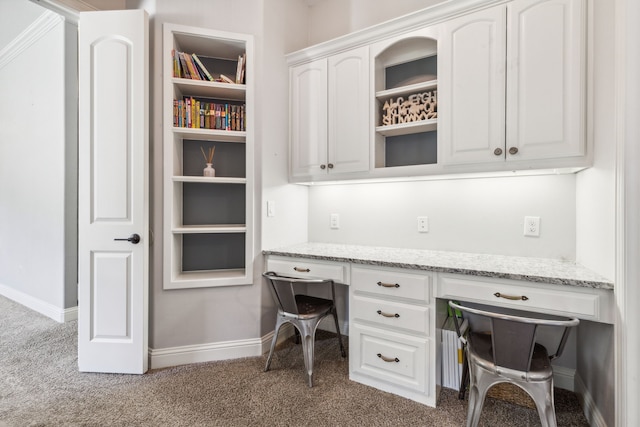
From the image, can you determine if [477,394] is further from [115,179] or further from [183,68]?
[183,68]

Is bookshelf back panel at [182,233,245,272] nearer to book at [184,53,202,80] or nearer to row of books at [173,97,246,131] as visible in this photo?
row of books at [173,97,246,131]

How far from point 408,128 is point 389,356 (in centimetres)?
150

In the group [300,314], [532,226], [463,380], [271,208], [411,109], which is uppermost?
[411,109]

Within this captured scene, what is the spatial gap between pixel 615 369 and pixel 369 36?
2.30 meters

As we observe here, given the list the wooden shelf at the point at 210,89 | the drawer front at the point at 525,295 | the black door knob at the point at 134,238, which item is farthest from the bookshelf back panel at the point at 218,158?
the drawer front at the point at 525,295

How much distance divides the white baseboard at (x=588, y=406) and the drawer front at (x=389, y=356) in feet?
2.61

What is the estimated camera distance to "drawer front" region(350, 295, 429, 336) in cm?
169

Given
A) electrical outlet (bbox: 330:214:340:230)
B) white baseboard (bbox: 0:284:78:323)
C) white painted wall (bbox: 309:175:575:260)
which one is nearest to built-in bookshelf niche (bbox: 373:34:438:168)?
white painted wall (bbox: 309:175:575:260)

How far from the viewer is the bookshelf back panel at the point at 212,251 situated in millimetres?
2402

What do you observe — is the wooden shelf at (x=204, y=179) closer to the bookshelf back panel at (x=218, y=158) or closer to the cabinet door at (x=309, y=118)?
the bookshelf back panel at (x=218, y=158)

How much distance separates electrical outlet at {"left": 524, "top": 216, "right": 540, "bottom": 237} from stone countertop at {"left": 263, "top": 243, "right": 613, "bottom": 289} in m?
0.16

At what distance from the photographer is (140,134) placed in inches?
78.7

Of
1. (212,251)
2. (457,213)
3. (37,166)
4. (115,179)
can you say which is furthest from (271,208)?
(37,166)

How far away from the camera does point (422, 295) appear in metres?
1.69
